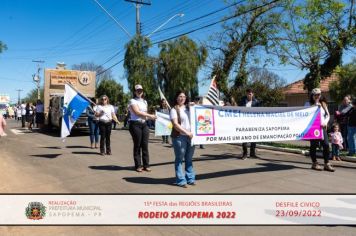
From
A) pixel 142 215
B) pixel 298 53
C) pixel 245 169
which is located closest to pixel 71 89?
pixel 245 169

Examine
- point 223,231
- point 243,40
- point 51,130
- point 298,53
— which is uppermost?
point 243,40

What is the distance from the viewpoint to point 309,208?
18.6 feet

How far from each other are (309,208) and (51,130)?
63.4 ft

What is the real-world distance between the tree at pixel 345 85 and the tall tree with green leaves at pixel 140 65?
1378cm

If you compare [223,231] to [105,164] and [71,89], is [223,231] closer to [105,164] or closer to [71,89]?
[105,164]

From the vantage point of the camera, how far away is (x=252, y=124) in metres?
8.58

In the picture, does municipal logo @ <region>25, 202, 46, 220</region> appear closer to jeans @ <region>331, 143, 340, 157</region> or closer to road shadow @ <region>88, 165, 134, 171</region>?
road shadow @ <region>88, 165, 134, 171</region>

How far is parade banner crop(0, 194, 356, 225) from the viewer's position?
538 cm

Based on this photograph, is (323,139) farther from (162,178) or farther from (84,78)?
(84,78)

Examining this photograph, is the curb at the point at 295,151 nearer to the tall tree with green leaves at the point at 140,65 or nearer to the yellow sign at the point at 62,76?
the yellow sign at the point at 62,76

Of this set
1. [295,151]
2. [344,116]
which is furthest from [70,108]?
[344,116]

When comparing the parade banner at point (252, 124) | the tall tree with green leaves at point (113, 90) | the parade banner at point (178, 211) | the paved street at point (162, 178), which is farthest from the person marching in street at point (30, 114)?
the tall tree with green leaves at point (113, 90)

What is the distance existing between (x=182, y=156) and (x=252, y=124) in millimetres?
2068

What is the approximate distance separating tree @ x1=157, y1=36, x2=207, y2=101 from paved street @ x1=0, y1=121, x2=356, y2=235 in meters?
20.2
